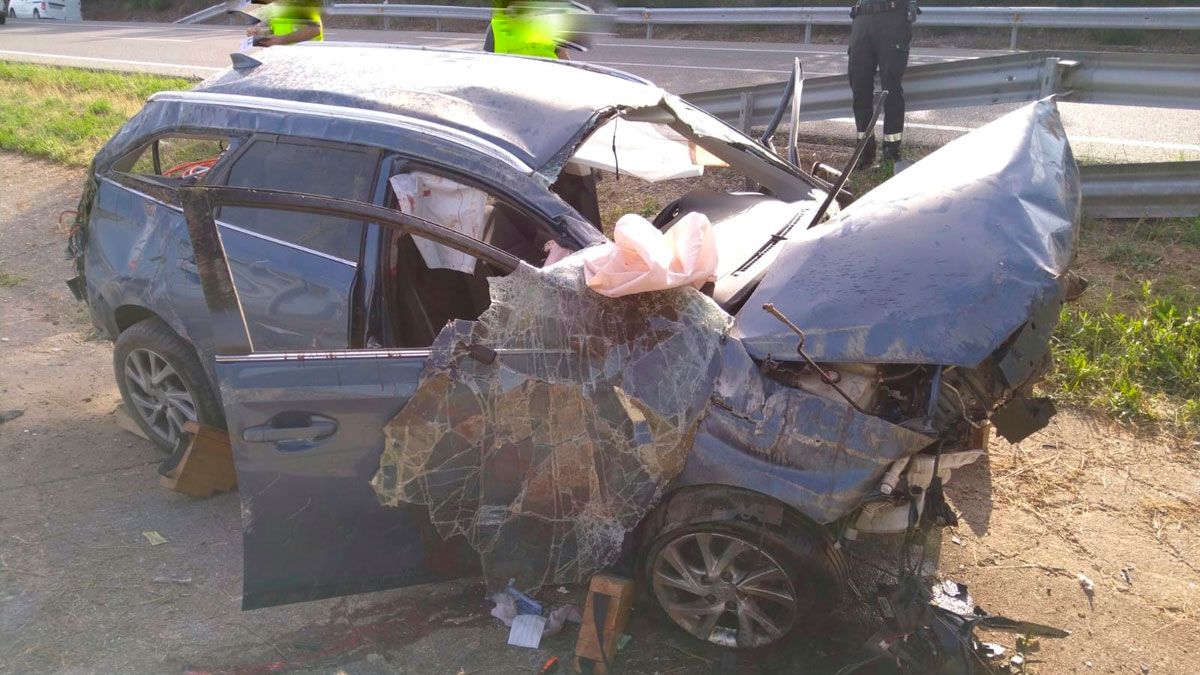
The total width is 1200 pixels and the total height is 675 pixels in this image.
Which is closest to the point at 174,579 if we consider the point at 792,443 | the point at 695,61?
the point at 792,443

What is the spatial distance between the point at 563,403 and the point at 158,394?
2.40 meters

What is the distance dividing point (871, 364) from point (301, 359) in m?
1.85

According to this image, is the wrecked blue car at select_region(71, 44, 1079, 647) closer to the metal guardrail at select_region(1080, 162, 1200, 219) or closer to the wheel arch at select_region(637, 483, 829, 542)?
the wheel arch at select_region(637, 483, 829, 542)

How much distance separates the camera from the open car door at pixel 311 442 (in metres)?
3.11

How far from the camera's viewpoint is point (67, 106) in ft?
35.9

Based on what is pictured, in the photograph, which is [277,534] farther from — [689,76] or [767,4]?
[767,4]

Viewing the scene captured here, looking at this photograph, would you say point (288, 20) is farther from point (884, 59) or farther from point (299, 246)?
point (299, 246)

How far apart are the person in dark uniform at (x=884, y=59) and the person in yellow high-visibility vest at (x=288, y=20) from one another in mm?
4357

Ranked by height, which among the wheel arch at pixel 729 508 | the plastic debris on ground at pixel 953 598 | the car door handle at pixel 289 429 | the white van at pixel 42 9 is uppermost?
the white van at pixel 42 9

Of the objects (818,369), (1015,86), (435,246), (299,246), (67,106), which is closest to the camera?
(818,369)

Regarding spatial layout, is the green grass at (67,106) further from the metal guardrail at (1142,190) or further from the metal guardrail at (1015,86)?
the metal guardrail at (1142,190)

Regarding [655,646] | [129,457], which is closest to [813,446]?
[655,646]

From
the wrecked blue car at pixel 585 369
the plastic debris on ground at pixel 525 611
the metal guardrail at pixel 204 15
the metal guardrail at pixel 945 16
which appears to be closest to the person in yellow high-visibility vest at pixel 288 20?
the wrecked blue car at pixel 585 369

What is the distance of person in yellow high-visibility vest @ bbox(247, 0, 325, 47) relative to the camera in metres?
7.76
